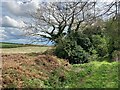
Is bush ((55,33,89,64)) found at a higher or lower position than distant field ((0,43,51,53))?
higher

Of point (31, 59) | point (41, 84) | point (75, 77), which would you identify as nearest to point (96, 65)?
point (75, 77)

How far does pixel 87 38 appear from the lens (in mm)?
18266

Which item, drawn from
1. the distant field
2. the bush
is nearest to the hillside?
the bush

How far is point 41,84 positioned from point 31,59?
3239mm

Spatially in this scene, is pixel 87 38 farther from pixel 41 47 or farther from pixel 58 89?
pixel 58 89

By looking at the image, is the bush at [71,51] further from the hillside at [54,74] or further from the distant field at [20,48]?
the distant field at [20,48]

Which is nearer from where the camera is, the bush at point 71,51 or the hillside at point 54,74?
the hillside at point 54,74

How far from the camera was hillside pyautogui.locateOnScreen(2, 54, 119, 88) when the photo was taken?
37.9 feet

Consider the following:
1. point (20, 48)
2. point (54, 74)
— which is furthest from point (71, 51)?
point (20, 48)

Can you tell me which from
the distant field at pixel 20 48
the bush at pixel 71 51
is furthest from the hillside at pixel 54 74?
the distant field at pixel 20 48

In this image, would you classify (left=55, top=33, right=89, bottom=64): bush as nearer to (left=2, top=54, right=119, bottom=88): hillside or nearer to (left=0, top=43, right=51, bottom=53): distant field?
(left=2, top=54, right=119, bottom=88): hillside

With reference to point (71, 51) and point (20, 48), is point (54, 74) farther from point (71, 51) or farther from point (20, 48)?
point (20, 48)

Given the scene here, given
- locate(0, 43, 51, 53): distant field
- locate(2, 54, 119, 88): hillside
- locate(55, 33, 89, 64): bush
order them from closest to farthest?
locate(2, 54, 119, 88): hillside, locate(55, 33, 89, 64): bush, locate(0, 43, 51, 53): distant field

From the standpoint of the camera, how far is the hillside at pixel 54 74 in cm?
1155
